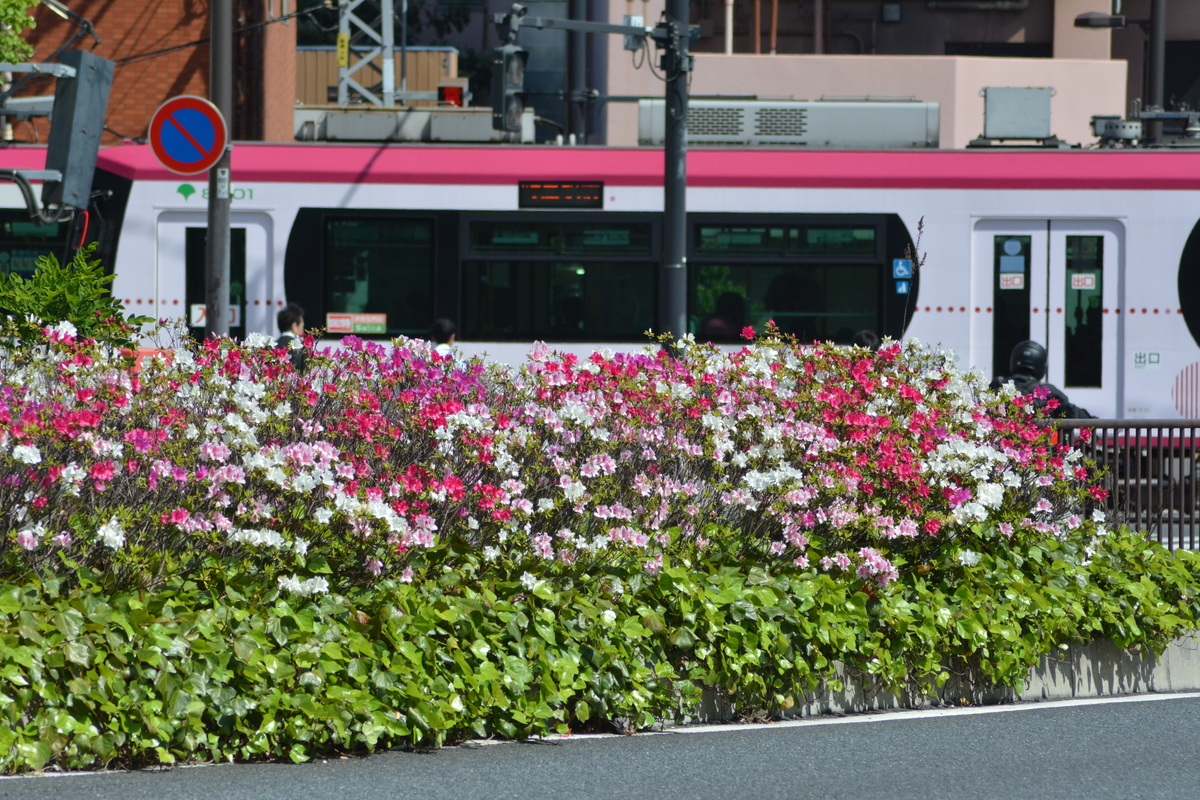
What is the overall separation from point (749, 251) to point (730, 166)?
0.87 m

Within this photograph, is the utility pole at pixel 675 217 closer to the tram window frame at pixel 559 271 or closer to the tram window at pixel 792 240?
the tram window frame at pixel 559 271

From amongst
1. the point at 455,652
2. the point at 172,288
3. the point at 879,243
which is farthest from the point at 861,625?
the point at 172,288

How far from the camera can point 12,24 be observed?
17719 millimetres

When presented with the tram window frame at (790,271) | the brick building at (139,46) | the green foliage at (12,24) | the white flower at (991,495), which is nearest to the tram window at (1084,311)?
the tram window frame at (790,271)

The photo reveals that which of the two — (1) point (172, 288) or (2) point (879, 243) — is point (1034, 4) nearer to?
(2) point (879, 243)

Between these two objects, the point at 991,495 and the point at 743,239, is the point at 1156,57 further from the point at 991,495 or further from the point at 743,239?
the point at 991,495

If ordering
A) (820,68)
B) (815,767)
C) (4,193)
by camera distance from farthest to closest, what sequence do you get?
(820,68), (4,193), (815,767)

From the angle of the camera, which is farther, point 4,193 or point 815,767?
point 4,193

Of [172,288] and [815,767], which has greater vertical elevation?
[172,288]

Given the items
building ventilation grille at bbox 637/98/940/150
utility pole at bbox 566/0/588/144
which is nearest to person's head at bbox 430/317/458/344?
building ventilation grille at bbox 637/98/940/150

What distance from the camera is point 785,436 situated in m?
8.04

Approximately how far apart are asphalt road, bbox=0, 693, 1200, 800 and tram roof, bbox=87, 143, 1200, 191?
879 centimetres

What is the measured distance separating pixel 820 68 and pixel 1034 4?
571cm

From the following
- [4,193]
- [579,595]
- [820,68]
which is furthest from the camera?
[820,68]
